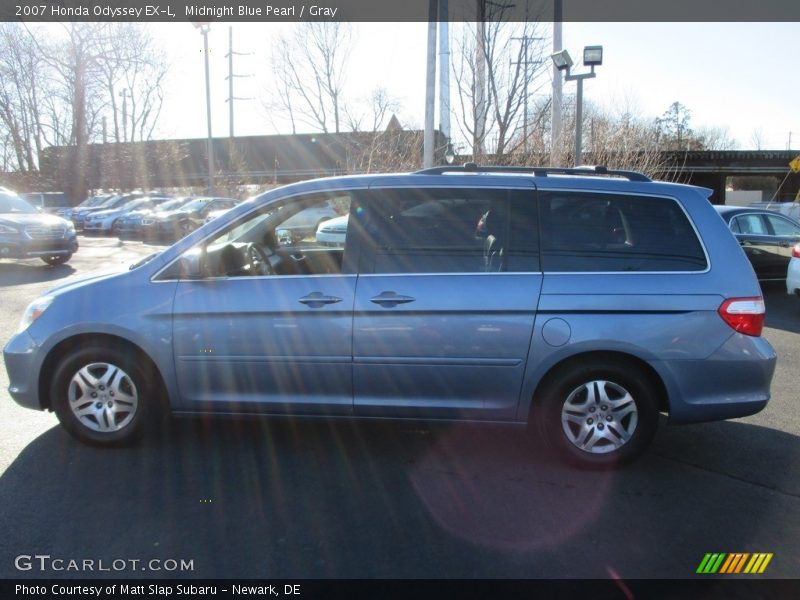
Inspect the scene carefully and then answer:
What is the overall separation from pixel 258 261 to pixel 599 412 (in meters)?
2.69

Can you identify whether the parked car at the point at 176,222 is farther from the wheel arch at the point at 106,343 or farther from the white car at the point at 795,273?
the wheel arch at the point at 106,343

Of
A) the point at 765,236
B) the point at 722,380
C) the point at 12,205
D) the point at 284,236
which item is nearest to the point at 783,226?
the point at 765,236

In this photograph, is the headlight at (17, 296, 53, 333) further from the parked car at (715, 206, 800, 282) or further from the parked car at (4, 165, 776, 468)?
the parked car at (715, 206, 800, 282)

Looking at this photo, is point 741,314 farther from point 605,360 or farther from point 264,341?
point 264,341

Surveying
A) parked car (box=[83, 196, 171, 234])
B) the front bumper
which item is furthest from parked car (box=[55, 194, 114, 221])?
the front bumper

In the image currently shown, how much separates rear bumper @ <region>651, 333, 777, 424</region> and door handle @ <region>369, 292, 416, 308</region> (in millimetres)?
1599

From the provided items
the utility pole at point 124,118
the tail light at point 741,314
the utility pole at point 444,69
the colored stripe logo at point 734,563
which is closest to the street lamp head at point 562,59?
the utility pole at point 444,69

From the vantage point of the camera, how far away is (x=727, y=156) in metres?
35.2

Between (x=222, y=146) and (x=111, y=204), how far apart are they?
20473mm

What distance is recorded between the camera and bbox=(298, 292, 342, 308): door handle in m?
3.97

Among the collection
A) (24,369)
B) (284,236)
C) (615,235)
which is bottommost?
(24,369)

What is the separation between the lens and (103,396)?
4.20m

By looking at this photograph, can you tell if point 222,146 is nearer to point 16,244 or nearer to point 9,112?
point 9,112
